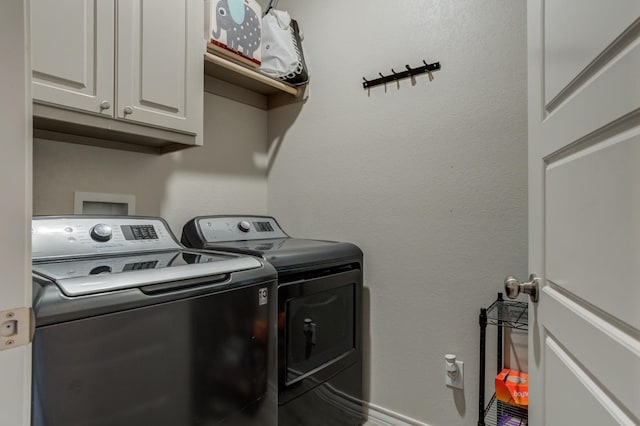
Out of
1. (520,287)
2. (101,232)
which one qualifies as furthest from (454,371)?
(101,232)

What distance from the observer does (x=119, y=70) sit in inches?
51.4

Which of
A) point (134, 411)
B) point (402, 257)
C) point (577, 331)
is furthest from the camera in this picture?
point (402, 257)

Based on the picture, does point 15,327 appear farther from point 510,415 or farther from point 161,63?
point 510,415

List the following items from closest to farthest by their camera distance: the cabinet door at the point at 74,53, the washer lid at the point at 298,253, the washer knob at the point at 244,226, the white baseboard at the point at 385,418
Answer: the cabinet door at the point at 74,53
the washer lid at the point at 298,253
the white baseboard at the point at 385,418
the washer knob at the point at 244,226

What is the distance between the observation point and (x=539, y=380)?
3.06 ft

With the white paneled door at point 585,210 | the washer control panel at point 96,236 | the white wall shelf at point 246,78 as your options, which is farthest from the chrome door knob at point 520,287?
the white wall shelf at point 246,78

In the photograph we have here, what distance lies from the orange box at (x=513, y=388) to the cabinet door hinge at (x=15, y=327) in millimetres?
1429

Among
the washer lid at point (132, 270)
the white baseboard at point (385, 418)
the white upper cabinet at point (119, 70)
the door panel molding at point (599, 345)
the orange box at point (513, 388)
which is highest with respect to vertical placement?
the white upper cabinet at point (119, 70)

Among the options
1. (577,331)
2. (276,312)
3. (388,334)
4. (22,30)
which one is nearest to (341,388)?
(388,334)

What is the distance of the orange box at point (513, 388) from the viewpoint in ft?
4.22

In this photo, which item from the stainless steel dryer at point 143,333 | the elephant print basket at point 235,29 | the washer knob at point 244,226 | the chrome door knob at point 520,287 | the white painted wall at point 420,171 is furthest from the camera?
the washer knob at point 244,226

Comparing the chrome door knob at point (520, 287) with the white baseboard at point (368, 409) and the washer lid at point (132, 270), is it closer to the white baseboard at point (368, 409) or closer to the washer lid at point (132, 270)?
the washer lid at point (132, 270)

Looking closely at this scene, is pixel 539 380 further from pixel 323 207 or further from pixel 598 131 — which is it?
pixel 323 207

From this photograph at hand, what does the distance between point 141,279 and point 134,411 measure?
31 cm
